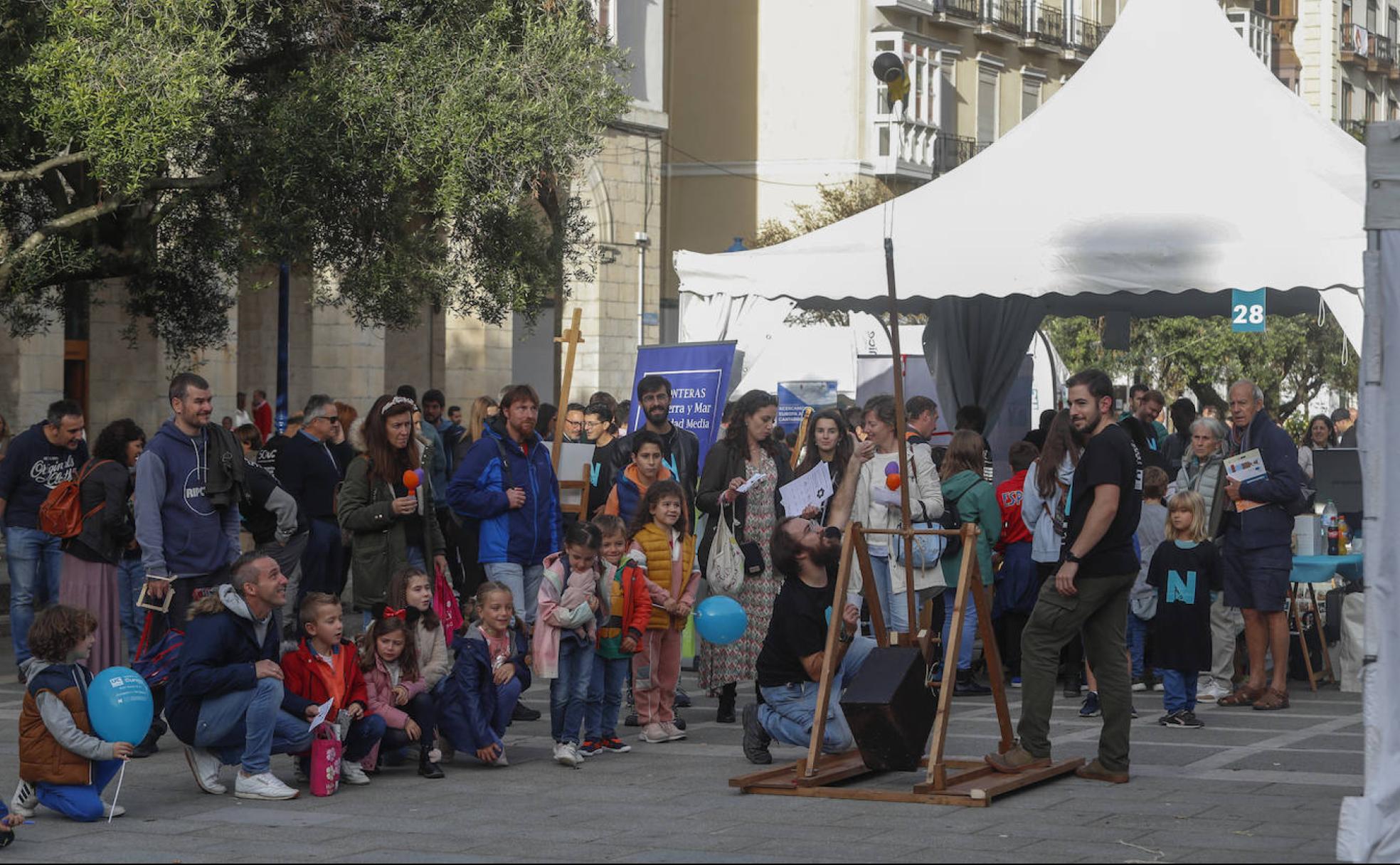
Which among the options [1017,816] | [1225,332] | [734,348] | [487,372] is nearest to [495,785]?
[1017,816]

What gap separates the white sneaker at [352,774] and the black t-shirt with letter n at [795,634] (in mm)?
1922

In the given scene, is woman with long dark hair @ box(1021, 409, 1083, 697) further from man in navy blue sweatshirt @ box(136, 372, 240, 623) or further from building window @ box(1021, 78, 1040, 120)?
building window @ box(1021, 78, 1040, 120)

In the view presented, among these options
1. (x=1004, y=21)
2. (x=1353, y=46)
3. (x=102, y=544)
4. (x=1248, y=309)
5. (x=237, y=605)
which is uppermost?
(x=1353, y=46)

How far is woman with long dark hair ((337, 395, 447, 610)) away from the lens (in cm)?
1130

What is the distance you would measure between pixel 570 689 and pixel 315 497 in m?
4.20

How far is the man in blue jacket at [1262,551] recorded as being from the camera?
12.3 m

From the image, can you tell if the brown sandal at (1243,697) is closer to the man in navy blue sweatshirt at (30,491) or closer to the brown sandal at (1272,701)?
the brown sandal at (1272,701)

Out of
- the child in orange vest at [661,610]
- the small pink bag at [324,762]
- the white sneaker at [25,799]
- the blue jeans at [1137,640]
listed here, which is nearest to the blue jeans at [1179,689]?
the blue jeans at [1137,640]

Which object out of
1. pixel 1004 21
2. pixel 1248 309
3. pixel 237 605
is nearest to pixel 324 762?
pixel 237 605

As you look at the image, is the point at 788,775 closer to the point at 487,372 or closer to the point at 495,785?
the point at 495,785

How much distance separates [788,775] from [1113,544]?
1.80 m

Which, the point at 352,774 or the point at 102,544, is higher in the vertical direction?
the point at 102,544

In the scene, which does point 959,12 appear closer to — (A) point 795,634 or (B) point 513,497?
(B) point 513,497

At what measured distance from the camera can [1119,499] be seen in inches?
365
